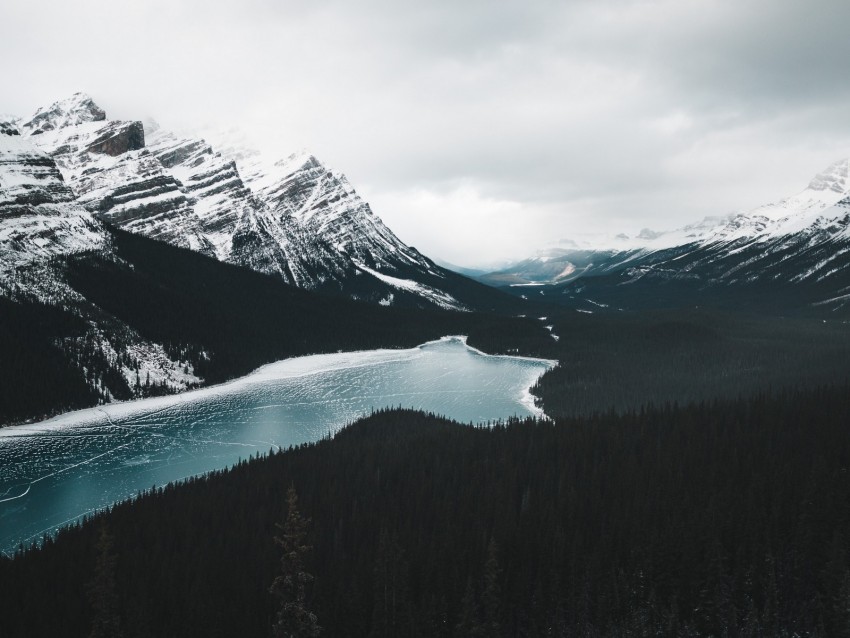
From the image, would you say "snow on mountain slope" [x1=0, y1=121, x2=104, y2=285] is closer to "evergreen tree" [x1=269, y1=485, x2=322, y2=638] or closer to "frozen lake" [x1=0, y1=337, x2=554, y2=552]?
"frozen lake" [x1=0, y1=337, x2=554, y2=552]

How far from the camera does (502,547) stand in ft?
183

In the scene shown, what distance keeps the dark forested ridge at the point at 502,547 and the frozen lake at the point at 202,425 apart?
15.6 metres

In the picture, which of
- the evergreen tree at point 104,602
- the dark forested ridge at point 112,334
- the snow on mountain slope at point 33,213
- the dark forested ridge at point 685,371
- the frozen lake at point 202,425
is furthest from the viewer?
the snow on mountain slope at point 33,213

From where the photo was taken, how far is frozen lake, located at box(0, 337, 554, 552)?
77188 millimetres

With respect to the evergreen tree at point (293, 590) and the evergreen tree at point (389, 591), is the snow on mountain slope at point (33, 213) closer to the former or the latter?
the evergreen tree at point (389, 591)

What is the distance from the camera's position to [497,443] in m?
85.4

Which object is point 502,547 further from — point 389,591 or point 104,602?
point 104,602

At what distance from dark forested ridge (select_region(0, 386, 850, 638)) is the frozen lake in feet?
51.1

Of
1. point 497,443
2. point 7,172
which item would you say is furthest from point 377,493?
point 7,172

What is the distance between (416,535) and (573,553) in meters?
14.1

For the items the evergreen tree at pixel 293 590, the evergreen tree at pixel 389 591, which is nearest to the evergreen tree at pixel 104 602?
the evergreen tree at pixel 293 590

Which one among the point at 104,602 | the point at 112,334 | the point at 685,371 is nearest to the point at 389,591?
the point at 104,602

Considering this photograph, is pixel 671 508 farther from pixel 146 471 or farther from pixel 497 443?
pixel 146 471

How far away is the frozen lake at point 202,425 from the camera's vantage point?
3039 inches
